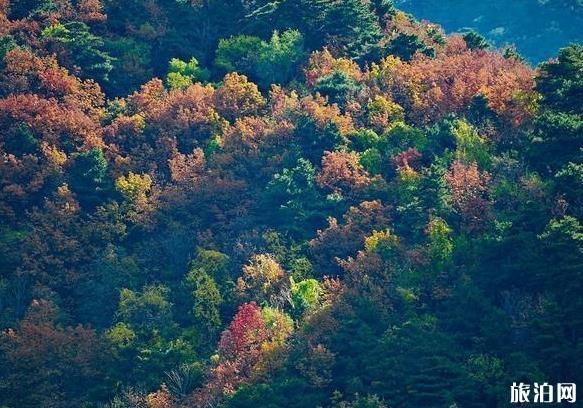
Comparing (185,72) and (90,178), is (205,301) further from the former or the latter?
(185,72)

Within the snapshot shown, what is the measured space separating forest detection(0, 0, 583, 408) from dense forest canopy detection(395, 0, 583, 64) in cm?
2635

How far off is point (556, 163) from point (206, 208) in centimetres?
2051

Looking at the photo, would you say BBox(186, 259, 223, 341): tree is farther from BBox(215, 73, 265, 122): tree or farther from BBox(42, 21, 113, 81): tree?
BBox(42, 21, 113, 81): tree

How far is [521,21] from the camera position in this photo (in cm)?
9894

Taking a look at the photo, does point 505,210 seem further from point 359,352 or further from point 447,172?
point 359,352

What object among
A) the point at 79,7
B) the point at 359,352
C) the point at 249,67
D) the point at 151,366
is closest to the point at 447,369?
the point at 359,352

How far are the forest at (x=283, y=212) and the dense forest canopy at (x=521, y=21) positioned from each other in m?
26.3

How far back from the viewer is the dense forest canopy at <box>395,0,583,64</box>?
95.0 meters

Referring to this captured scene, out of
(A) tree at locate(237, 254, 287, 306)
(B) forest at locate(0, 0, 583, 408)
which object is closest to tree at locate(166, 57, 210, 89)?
(B) forest at locate(0, 0, 583, 408)

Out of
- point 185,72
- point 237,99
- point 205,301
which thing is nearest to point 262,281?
point 205,301

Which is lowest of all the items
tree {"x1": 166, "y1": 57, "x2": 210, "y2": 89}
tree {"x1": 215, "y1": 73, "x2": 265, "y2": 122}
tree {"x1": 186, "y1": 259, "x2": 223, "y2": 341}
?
tree {"x1": 186, "y1": 259, "x2": 223, "y2": 341}

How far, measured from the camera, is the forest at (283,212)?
4553 cm

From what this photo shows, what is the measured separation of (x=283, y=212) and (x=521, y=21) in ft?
170

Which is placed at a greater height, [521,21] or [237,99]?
[521,21]
